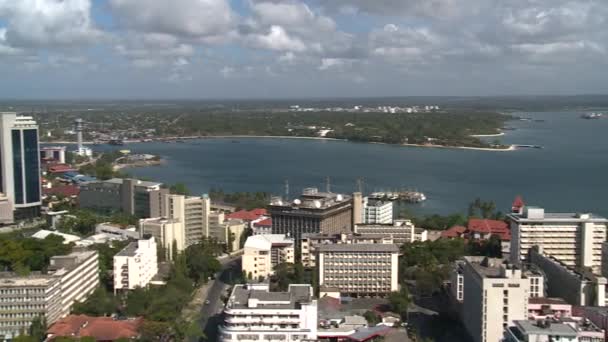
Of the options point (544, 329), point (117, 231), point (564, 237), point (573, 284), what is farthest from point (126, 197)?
point (544, 329)

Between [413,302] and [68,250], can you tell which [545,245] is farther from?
[68,250]

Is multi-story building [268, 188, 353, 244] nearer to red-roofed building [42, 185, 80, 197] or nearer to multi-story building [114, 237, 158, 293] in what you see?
multi-story building [114, 237, 158, 293]

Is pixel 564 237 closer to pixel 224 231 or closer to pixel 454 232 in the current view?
pixel 454 232

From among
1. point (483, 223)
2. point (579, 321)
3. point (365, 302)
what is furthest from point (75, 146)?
point (579, 321)

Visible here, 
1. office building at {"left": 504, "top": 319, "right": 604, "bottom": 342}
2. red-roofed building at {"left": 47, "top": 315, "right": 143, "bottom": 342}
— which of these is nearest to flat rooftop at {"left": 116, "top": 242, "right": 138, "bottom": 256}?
red-roofed building at {"left": 47, "top": 315, "right": 143, "bottom": 342}

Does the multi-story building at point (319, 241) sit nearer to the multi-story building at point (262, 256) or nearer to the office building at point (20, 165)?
the multi-story building at point (262, 256)

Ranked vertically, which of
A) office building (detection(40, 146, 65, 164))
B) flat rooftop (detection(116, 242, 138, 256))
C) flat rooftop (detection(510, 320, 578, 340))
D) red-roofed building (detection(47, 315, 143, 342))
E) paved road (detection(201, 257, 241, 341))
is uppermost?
office building (detection(40, 146, 65, 164))

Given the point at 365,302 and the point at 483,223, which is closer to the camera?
the point at 365,302
